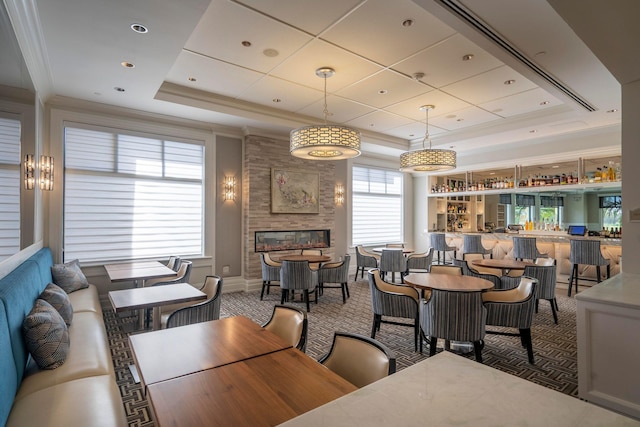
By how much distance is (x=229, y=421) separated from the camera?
4.13 feet

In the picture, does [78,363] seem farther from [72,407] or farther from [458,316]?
[458,316]

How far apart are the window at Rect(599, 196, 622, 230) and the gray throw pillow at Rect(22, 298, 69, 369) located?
42.7ft

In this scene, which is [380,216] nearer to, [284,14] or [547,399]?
[284,14]

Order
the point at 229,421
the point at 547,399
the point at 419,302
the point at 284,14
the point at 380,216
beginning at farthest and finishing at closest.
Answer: the point at 380,216 → the point at 419,302 → the point at 284,14 → the point at 229,421 → the point at 547,399

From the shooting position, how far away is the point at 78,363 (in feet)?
7.72

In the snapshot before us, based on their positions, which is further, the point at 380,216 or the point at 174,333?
the point at 380,216

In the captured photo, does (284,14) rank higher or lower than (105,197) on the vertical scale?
higher

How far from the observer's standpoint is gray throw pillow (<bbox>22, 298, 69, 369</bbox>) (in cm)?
224

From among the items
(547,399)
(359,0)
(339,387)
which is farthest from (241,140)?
(547,399)

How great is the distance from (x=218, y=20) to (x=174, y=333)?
2.92 meters

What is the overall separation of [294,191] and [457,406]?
6369 millimetres

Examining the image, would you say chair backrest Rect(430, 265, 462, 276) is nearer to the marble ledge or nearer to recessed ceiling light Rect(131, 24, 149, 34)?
the marble ledge

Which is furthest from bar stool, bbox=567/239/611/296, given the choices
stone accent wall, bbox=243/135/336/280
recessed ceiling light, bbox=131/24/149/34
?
recessed ceiling light, bbox=131/24/149/34

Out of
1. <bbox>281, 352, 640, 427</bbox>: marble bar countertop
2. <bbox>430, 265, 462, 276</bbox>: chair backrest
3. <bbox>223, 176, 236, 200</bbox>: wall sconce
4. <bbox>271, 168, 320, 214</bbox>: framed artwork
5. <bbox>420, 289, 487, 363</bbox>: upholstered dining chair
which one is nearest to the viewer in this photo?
<bbox>281, 352, 640, 427</bbox>: marble bar countertop
